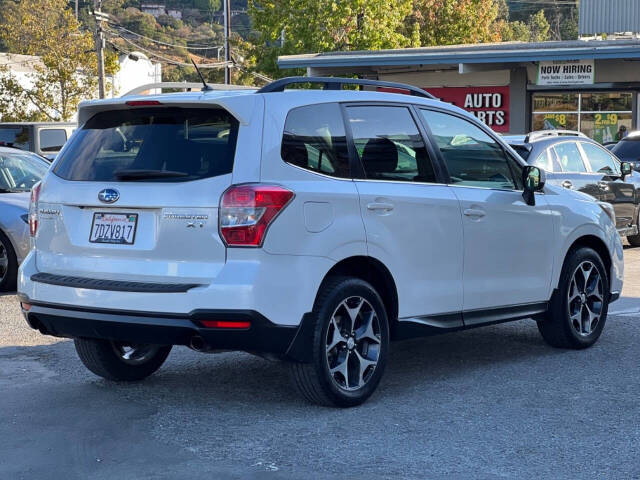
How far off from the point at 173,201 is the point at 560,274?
10.9 feet

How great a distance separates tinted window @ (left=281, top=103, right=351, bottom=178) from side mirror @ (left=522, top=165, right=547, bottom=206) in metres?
1.80

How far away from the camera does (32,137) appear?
70.7 feet

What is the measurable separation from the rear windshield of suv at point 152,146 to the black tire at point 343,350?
926mm

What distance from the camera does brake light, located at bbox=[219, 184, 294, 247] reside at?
5617 millimetres

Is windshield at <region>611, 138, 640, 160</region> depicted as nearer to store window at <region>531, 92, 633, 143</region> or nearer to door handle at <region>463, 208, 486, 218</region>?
door handle at <region>463, 208, 486, 218</region>

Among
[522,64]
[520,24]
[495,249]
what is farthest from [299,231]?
[520,24]

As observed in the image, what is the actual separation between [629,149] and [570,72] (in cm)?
1235

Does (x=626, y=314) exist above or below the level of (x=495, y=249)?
below

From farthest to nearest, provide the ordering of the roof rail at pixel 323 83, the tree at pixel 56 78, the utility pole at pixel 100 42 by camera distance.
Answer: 1. the tree at pixel 56 78
2. the utility pole at pixel 100 42
3. the roof rail at pixel 323 83

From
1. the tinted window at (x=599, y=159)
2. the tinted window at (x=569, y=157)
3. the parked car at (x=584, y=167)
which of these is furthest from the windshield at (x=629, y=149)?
the tinted window at (x=569, y=157)

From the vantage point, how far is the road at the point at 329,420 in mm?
5094

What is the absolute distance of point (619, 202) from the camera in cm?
1501

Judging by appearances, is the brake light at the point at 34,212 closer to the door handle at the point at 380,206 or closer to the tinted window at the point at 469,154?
the door handle at the point at 380,206

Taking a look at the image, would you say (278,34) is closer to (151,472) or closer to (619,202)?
(619,202)
